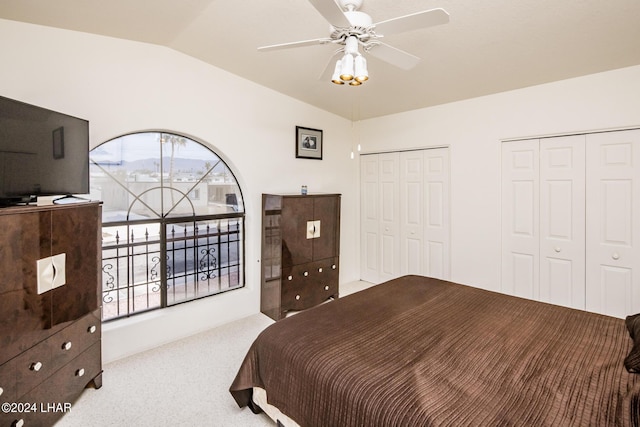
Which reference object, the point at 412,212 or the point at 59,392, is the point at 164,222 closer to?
the point at 59,392

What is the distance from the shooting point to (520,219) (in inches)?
127

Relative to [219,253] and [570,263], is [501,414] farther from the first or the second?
[219,253]

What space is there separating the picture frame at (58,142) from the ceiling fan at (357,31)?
1414 millimetres

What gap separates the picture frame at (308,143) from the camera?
12.8 ft

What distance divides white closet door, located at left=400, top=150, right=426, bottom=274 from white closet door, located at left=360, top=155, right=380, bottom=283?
0.41 m

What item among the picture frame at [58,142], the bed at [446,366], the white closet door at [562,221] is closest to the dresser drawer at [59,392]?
the bed at [446,366]

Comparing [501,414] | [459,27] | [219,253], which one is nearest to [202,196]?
[219,253]

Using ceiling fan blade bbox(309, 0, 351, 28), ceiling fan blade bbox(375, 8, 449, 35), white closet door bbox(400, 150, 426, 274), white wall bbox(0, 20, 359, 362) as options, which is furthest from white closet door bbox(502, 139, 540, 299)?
ceiling fan blade bbox(309, 0, 351, 28)

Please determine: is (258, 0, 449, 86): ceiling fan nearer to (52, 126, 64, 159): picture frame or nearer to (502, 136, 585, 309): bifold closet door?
(52, 126, 64, 159): picture frame

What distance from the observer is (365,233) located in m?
4.66

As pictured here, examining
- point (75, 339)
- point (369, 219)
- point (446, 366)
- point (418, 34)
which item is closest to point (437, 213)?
point (369, 219)

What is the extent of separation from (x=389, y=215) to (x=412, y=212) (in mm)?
356

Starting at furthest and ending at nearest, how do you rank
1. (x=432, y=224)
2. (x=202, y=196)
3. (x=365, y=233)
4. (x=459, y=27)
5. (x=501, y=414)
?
(x=365, y=233), (x=432, y=224), (x=202, y=196), (x=459, y=27), (x=501, y=414)

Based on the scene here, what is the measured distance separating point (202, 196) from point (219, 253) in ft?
2.13
